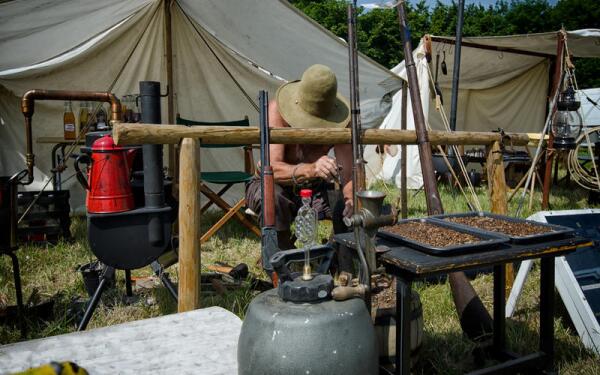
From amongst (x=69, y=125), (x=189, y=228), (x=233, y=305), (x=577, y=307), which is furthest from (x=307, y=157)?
(x=69, y=125)

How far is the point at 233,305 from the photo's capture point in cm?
271

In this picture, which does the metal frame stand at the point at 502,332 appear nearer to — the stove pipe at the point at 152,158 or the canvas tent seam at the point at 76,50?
the stove pipe at the point at 152,158

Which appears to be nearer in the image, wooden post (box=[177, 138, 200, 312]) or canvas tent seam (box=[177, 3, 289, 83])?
wooden post (box=[177, 138, 200, 312])

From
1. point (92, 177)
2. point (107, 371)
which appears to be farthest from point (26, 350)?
point (92, 177)

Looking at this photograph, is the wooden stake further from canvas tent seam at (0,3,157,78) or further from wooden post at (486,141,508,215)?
canvas tent seam at (0,3,157,78)

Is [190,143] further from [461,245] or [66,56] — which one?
[66,56]

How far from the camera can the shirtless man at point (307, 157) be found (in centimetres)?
283

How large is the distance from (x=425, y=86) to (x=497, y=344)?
6.39m

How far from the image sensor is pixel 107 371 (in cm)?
122

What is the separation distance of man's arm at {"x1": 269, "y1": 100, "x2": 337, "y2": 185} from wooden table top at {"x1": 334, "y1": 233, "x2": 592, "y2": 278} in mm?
975

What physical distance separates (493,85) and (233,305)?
28.1ft

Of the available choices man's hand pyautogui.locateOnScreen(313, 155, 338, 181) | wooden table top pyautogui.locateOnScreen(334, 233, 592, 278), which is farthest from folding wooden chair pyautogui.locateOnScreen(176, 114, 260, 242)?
wooden table top pyautogui.locateOnScreen(334, 233, 592, 278)

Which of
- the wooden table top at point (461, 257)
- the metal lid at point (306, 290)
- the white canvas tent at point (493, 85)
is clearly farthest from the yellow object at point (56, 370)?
the white canvas tent at point (493, 85)

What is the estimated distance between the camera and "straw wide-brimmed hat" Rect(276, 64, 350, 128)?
9.27 feet
